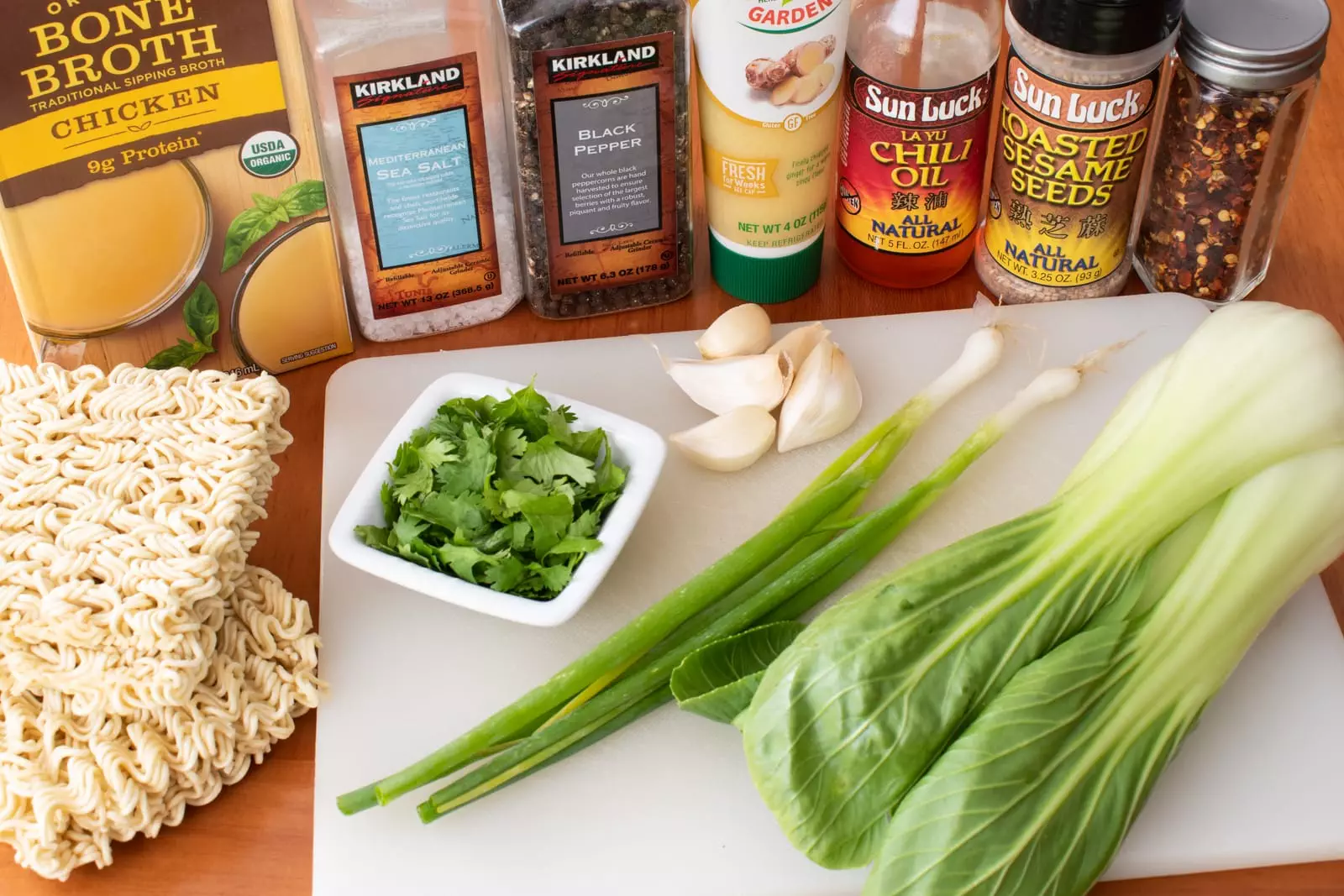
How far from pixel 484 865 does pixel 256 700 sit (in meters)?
0.24

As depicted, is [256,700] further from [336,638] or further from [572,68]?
[572,68]

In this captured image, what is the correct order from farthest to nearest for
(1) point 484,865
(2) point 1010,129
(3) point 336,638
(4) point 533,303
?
(4) point 533,303, (2) point 1010,129, (3) point 336,638, (1) point 484,865

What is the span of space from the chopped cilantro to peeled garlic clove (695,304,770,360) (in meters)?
0.20

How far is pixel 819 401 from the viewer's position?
1372 mm

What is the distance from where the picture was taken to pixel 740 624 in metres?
1.19

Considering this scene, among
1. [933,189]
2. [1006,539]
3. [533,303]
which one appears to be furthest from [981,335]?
[533,303]

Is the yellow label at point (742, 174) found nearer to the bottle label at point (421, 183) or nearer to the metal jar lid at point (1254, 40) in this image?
the bottle label at point (421, 183)

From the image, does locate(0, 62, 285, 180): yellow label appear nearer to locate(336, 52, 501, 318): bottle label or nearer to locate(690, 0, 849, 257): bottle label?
locate(336, 52, 501, 318): bottle label

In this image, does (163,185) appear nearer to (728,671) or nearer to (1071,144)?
(728,671)

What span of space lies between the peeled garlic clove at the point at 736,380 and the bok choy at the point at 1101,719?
15.6 inches

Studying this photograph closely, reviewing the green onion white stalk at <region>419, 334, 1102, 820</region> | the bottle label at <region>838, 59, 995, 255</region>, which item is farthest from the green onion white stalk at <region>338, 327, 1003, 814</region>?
the bottle label at <region>838, 59, 995, 255</region>

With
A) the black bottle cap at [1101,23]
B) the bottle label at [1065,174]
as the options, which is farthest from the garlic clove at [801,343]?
the black bottle cap at [1101,23]

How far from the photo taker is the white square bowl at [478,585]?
46.0 inches

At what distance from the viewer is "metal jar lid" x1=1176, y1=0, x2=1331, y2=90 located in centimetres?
132
